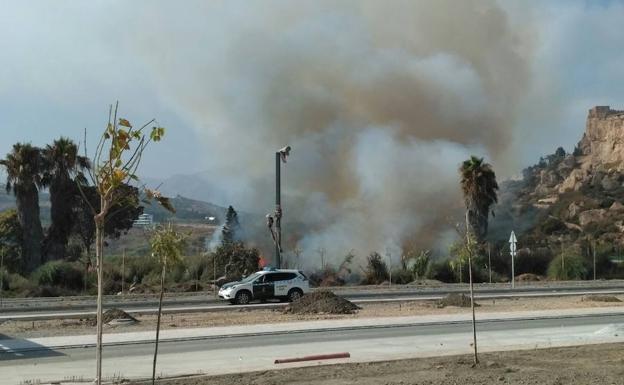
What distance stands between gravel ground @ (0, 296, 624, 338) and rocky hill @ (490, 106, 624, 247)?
37.0 m

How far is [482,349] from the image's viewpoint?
13805 mm

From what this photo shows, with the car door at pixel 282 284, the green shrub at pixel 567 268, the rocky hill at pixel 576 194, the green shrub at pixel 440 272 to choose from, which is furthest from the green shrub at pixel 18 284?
the rocky hill at pixel 576 194

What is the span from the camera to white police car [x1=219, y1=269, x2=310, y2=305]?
89.1 feet

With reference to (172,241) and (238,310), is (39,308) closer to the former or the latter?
(238,310)

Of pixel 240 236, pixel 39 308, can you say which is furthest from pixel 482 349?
pixel 240 236

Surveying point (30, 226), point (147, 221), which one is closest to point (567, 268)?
point (30, 226)

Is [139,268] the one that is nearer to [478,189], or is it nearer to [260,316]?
[260,316]

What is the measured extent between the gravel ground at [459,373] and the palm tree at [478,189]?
39.9m

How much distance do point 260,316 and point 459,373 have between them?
12407 mm

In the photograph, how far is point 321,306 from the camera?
23.3 meters

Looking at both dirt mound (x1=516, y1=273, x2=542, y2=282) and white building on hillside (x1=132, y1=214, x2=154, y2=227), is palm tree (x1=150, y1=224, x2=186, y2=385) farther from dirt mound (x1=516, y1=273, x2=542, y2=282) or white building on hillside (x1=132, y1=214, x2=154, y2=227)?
dirt mound (x1=516, y1=273, x2=542, y2=282)

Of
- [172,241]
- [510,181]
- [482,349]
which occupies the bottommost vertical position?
[482,349]

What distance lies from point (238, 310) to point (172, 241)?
52.1 ft

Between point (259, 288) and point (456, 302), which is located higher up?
point (259, 288)
